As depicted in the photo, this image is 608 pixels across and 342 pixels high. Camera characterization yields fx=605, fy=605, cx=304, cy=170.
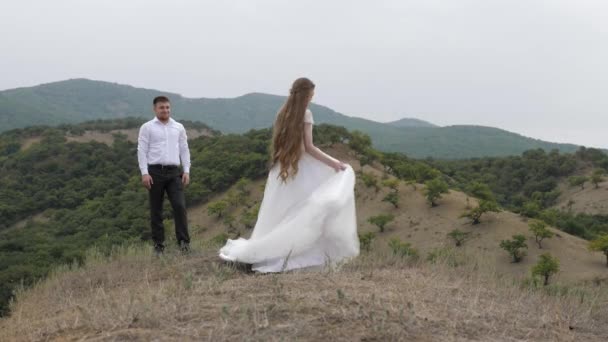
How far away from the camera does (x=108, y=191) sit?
35.0 metres

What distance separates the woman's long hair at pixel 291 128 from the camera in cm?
572

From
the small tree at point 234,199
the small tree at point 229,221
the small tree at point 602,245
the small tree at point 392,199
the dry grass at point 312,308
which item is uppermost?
the dry grass at point 312,308

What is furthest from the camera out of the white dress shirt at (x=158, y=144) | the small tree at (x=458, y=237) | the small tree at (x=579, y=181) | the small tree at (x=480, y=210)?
the small tree at (x=579, y=181)

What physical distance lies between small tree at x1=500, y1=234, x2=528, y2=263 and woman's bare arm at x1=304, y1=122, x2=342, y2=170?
40.7 ft

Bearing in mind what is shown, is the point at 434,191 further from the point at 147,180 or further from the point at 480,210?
the point at 147,180

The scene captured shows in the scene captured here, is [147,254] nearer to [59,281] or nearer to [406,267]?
[59,281]

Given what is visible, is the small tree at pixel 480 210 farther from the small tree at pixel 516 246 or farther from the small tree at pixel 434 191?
the small tree at pixel 516 246

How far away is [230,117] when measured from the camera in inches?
7219

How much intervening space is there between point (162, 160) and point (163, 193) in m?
0.41

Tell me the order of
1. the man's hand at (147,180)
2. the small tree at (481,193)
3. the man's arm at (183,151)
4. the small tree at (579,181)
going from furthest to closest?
the small tree at (579,181), the small tree at (481,193), the man's arm at (183,151), the man's hand at (147,180)

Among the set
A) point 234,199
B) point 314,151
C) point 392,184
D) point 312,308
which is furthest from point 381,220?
point 312,308

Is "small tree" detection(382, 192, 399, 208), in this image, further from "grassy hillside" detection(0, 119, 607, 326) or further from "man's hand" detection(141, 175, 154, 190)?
"man's hand" detection(141, 175, 154, 190)

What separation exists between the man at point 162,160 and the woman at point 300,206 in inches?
41.6

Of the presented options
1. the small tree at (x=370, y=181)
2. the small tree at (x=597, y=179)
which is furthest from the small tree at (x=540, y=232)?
the small tree at (x=597, y=179)
